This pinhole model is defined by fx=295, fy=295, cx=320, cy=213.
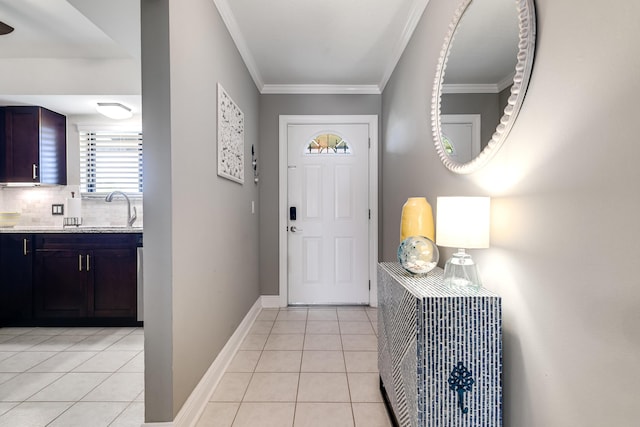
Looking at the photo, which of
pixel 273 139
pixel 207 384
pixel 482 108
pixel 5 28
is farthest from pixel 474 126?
pixel 5 28

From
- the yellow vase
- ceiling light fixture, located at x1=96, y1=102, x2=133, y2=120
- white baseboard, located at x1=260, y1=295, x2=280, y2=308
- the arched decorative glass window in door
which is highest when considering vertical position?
ceiling light fixture, located at x1=96, y1=102, x2=133, y2=120

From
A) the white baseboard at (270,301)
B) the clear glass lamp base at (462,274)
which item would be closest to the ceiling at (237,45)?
the clear glass lamp base at (462,274)

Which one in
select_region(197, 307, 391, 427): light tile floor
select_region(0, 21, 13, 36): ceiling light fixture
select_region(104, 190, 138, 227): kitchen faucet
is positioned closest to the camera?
select_region(197, 307, 391, 427): light tile floor

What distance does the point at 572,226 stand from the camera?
78 centimetres

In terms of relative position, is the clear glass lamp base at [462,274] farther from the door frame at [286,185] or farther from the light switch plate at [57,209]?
the light switch plate at [57,209]

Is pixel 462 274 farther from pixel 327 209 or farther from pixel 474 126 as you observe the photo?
pixel 327 209

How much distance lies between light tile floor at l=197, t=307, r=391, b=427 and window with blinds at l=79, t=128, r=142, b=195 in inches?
86.0

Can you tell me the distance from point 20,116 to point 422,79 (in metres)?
3.77

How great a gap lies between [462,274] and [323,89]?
2.72 metres

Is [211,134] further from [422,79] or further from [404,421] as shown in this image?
[404,421]

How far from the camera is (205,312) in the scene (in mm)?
1730

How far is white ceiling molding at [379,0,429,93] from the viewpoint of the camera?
192 cm

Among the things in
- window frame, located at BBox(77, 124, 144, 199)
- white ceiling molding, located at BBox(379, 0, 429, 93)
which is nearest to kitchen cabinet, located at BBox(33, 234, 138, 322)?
window frame, located at BBox(77, 124, 144, 199)

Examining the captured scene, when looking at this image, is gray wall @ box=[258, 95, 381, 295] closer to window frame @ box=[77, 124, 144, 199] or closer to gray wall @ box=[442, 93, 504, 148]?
window frame @ box=[77, 124, 144, 199]
